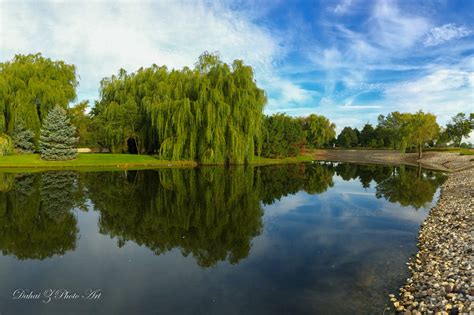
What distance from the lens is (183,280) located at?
23.9ft

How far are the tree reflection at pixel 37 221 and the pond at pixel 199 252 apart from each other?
0.17 ft

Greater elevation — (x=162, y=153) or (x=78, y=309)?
(x=162, y=153)

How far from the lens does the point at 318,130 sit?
281 feet

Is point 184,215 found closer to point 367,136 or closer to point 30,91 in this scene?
point 30,91

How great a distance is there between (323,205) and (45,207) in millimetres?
13504

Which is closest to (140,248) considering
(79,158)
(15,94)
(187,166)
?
(187,166)

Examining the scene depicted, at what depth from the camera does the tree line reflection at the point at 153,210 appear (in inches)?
380

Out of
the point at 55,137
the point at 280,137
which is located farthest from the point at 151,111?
the point at 280,137

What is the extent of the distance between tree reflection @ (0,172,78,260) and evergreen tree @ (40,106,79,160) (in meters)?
12.9

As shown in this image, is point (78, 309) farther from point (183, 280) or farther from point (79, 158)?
point (79, 158)

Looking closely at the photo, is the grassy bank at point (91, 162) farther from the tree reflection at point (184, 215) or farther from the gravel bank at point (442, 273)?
the gravel bank at point (442, 273)

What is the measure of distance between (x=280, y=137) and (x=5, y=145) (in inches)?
1320

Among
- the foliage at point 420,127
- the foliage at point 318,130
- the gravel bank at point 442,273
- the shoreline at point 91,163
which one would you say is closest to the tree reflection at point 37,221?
the gravel bank at point 442,273

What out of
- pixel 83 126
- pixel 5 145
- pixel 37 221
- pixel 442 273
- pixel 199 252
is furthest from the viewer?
pixel 83 126
